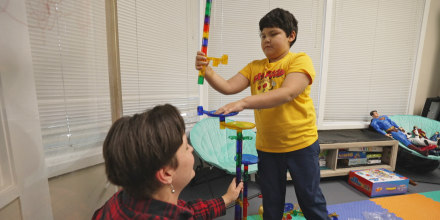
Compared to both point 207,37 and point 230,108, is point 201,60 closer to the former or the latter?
point 207,37

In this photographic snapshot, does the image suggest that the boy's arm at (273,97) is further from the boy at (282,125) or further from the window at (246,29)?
the window at (246,29)

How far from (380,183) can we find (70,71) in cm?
226

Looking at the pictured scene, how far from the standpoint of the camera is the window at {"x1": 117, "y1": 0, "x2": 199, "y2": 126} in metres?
1.44

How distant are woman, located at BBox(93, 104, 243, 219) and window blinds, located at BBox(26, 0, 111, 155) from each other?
19.3 inches

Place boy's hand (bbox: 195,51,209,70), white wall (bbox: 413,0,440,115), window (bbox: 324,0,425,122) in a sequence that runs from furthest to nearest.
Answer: white wall (bbox: 413,0,440,115) < window (bbox: 324,0,425,122) < boy's hand (bbox: 195,51,209,70)

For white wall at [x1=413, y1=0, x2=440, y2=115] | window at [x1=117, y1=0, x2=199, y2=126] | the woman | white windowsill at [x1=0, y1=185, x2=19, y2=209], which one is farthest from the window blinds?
white wall at [x1=413, y1=0, x2=440, y2=115]

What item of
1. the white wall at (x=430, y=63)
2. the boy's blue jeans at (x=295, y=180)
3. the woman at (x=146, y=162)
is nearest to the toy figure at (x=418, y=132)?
the white wall at (x=430, y=63)

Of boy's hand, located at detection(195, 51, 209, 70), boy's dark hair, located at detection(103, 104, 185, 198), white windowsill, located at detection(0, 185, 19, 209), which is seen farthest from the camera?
boy's hand, located at detection(195, 51, 209, 70)

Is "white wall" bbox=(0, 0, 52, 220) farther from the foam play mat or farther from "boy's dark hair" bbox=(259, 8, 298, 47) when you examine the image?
the foam play mat

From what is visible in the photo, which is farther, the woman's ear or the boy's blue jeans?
the boy's blue jeans

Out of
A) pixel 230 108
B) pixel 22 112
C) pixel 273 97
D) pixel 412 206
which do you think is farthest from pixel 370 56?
pixel 22 112

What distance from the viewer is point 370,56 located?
2.39 metres

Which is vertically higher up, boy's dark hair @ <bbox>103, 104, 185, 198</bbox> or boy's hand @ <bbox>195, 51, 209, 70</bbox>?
boy's hand @ <bbox>195, 51, 209, 70</bbox>

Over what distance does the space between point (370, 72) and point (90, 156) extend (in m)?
2.84
